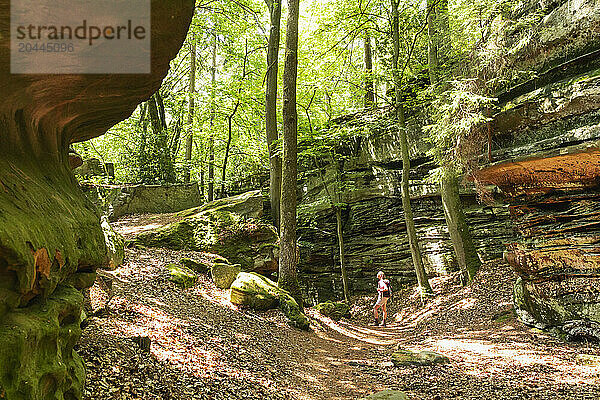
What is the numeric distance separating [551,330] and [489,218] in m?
7.78

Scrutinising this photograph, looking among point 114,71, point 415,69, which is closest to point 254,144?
point 415,69

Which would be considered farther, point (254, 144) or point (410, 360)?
point (254, 144)

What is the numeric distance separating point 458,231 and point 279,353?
346 inches

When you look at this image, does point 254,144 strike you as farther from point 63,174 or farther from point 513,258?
point 63,174

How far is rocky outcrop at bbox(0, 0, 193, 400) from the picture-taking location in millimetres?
2707

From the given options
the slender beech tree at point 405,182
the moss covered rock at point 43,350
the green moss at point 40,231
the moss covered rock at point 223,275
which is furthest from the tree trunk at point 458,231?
the moss covered rock at point 43,350

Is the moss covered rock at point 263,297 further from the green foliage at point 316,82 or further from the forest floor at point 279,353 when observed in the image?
the green foliage at point 316,82

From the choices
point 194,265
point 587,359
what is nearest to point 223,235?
point 194,265

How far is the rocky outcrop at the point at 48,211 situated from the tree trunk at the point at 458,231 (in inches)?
454

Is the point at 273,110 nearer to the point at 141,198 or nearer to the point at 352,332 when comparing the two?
the point at 141,198

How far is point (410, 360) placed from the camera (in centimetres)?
757

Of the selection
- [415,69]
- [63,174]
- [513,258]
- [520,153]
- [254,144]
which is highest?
[415,69]

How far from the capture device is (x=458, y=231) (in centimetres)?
1387

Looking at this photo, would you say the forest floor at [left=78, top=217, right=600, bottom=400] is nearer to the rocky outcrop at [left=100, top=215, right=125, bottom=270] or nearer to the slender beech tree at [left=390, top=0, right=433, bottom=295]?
the rocky outcrop at [left=100, top=215, right=125, bottom=270]
